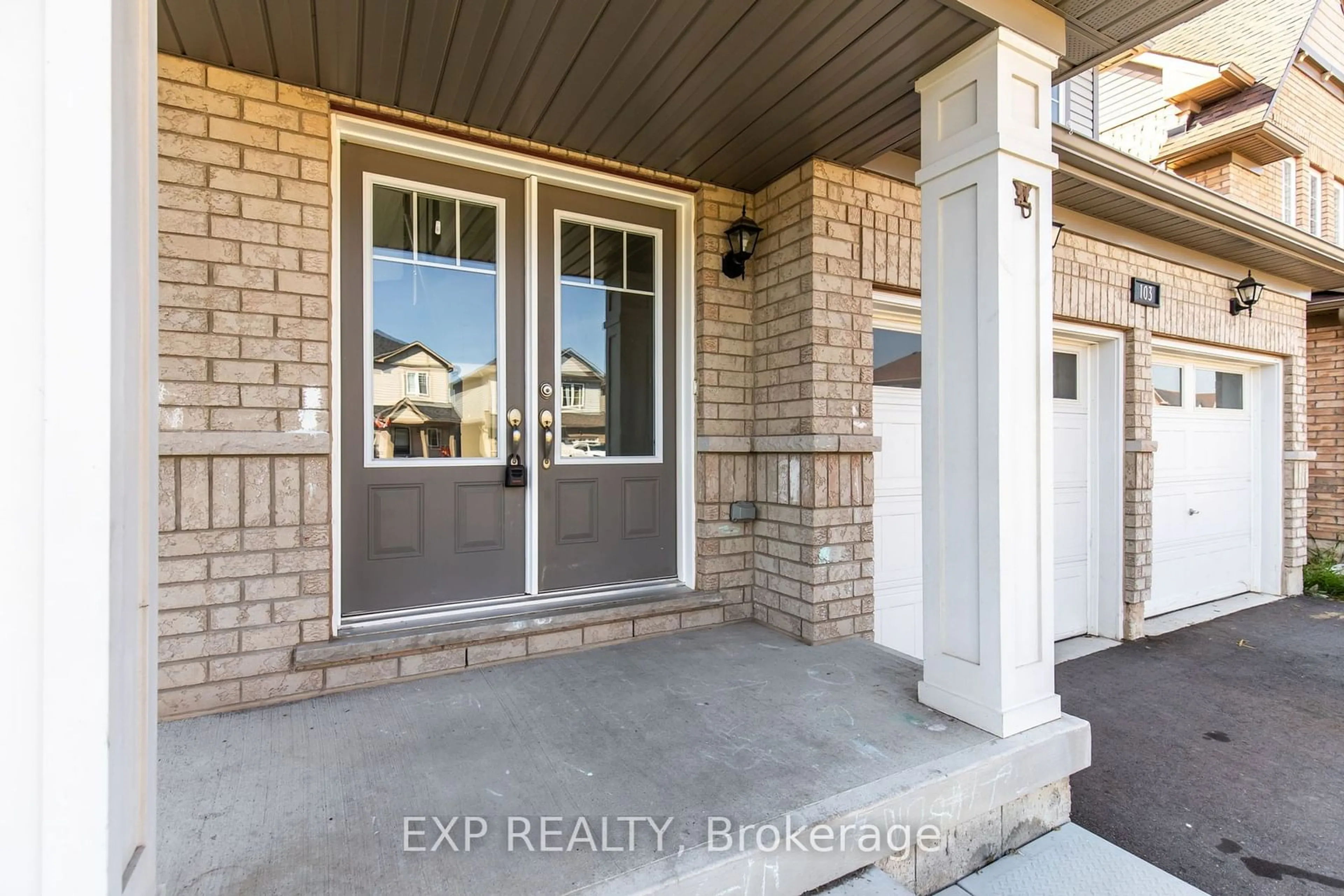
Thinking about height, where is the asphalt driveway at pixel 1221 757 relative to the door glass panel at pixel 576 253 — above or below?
below

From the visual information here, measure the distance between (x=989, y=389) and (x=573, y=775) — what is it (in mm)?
1820

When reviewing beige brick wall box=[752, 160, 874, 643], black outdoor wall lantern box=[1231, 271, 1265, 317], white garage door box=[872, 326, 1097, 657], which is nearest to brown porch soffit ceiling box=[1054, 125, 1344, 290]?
black outdoor wall lantern box=[1231, 271, 1265, 317]

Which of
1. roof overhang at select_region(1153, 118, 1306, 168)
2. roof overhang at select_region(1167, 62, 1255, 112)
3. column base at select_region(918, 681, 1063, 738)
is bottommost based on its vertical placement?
column base at select_region(918, 681, 1063, 738)

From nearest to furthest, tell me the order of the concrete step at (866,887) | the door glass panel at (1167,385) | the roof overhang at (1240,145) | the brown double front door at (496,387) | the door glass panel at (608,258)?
1. the concrete step at (866,887)
2. the brown double front door at (496,387)
3. the door glass panel at (608,258)
4. the door glass panel at (1167,385)
5. the roof overhang at (1240,145)

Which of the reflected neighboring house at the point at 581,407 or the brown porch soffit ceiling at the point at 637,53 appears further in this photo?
the reflected neighboring house at the point at 581,407

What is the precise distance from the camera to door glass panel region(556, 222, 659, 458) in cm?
303

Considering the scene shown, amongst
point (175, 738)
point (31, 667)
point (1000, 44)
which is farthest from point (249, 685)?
point (1000, 44)

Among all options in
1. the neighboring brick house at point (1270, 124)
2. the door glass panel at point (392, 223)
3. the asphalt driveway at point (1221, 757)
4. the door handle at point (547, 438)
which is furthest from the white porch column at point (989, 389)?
the neighboring brick house at point (1270, 124)

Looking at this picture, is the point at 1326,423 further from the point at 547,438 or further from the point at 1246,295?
the point at 547,438

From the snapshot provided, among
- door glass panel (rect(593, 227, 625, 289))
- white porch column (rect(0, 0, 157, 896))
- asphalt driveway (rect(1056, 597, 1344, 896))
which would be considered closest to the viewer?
white porch column (rect(0, 0, 157, 896))

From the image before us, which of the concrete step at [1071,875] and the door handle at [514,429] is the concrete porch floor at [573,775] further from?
the door handle at [514,429]

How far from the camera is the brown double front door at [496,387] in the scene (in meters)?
2.60

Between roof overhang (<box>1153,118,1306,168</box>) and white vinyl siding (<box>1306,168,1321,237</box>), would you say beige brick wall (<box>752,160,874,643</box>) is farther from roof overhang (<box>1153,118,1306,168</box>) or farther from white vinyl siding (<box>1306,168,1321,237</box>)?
white vinyl siding (<box>1306,168,1321,237</box>)

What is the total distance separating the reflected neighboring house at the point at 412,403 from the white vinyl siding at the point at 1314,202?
30.7ft
